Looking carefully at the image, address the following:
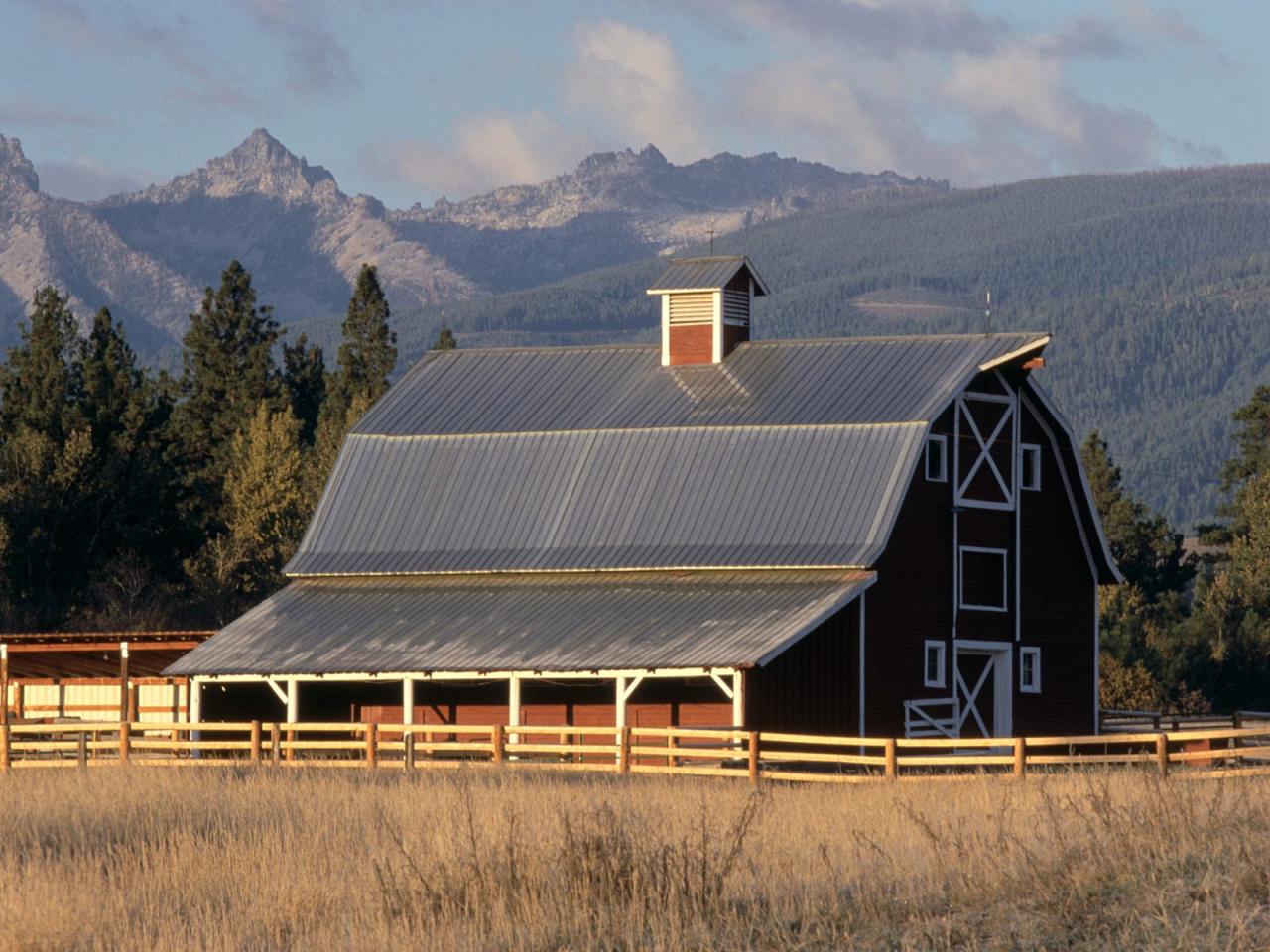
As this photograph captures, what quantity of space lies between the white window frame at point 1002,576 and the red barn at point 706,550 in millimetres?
87

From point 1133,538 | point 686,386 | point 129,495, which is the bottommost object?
point 1133,538

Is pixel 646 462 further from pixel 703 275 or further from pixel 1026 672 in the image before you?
pixel 1026 672

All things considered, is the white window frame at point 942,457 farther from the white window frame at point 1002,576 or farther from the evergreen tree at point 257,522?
the evergreen tree at point 257,522

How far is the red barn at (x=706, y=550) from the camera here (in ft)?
133

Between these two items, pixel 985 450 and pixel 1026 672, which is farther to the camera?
pixel 1026 672

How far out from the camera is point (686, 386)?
154ft

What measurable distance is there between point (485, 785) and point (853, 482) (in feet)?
47.7

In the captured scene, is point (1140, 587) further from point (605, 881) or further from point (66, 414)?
point (605, 881)

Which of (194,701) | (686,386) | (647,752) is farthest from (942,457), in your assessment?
(194,701)

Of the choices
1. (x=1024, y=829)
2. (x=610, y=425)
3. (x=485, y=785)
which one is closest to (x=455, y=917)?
(x=1024, y=829)

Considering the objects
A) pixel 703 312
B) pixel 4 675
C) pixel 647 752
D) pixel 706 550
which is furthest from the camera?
pixel 703 312

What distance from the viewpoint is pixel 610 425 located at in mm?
45875

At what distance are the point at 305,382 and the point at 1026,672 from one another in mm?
61594

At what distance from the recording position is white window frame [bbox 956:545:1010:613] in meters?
43.6
